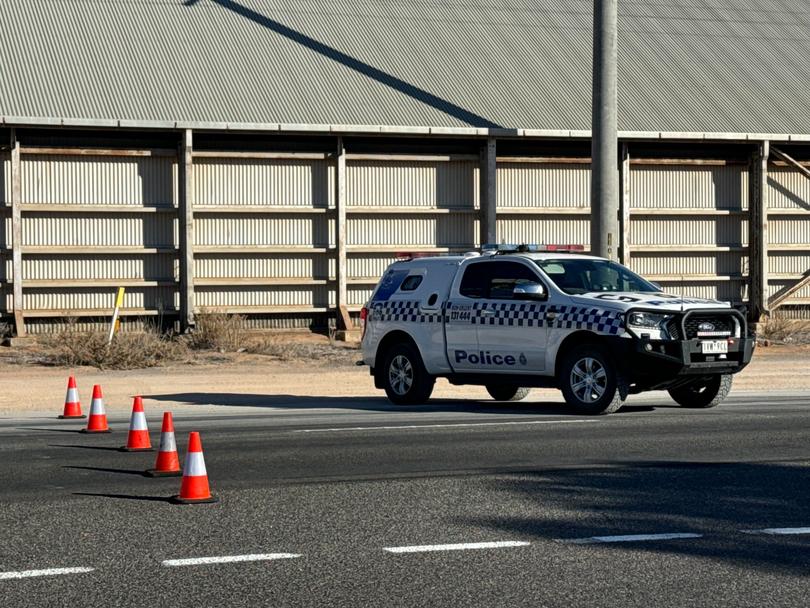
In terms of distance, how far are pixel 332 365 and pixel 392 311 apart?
703 centimetres

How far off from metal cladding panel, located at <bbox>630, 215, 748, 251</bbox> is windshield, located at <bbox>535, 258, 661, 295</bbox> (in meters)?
13.7

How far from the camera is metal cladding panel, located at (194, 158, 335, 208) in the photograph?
96.2 ft

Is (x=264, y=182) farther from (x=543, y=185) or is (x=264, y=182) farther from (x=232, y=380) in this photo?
(x=232, y=380)

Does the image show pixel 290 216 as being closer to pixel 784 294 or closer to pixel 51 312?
pixel 51 312

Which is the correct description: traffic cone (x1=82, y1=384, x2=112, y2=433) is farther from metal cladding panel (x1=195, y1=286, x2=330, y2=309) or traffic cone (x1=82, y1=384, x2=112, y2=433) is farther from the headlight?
metal cladding panel (x1=195, y1=286, x2=330, y2=309)

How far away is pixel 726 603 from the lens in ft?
24.0

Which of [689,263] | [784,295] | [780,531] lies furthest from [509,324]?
[784,295]

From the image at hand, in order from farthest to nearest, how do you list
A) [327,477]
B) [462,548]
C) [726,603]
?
[327,477] < [462,548] < [726,603]

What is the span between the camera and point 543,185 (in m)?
31.8

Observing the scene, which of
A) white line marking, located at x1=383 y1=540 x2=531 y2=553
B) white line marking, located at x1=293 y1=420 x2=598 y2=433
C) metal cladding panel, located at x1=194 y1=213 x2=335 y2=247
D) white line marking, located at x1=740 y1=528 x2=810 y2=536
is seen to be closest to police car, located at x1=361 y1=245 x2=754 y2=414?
white line marking, located at x1=293 y1=420 x2=598 y2=433

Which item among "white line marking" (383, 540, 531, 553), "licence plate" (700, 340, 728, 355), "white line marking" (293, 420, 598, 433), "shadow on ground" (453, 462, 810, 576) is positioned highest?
"licence plate" (700, 340, 728, 355)

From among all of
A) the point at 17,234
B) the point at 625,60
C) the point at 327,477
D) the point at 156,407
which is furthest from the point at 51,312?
the point at 327,477

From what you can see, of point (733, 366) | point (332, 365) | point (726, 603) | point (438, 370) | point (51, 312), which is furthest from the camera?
point (51, 312)

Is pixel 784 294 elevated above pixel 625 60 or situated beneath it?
situated beneath
